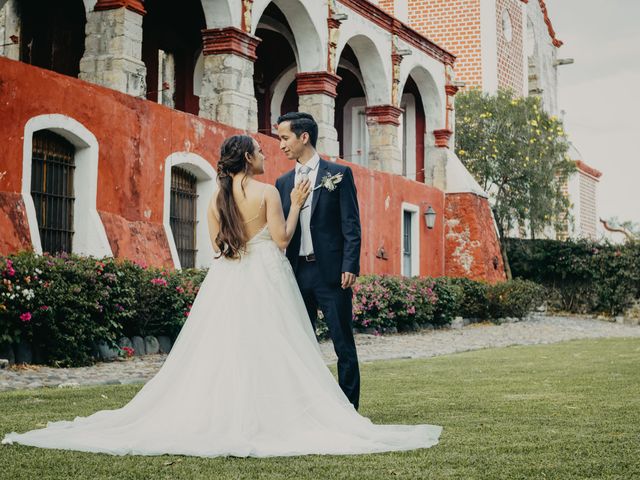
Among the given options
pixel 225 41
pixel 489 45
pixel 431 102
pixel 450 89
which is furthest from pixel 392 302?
pixel 489 45

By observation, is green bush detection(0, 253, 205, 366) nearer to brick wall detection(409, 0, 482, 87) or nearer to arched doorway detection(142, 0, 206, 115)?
arched doorway detection(142, 0, 206, 115)

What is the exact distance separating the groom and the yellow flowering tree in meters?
20.5

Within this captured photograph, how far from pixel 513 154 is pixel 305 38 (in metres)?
9.63

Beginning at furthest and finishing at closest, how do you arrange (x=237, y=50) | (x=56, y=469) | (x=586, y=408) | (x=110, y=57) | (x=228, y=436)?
(x=237, y=50)
(x=110, y=57)
(x=586, y=408)
(x=228, y=436)
(x=56, y=469)

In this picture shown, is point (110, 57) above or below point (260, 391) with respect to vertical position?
above

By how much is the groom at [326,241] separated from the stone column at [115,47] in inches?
303

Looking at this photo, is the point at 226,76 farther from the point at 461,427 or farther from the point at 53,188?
the point at 461,427

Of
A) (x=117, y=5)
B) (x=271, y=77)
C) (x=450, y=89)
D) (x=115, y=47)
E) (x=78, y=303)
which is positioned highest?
(x=450, y=89)

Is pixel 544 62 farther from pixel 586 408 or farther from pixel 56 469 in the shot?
pixel 56 469

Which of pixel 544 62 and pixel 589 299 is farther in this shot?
pixel 544 62

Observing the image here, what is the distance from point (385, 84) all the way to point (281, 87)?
2.63 meters

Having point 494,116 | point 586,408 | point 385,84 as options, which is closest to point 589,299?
point 494,116

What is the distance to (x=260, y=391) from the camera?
460 centimetres

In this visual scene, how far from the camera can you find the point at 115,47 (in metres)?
12.6
